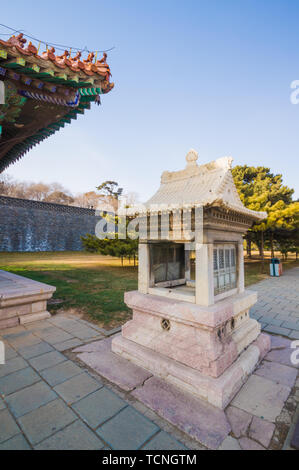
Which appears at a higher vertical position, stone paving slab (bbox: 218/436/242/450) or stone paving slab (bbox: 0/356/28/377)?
stone paving slab (bbox: 0/356/28/377)

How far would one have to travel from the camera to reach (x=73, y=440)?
1.76 meters

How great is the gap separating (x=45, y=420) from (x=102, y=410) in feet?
1.67

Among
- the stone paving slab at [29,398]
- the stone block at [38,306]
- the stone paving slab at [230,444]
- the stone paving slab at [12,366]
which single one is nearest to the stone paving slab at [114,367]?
the stone paving slab at [29,398]

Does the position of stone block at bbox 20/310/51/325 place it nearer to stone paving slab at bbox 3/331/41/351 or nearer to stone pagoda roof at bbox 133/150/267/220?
stone paving slab at bbox 3/331/41/351

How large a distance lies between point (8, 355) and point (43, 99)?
13.5 ft

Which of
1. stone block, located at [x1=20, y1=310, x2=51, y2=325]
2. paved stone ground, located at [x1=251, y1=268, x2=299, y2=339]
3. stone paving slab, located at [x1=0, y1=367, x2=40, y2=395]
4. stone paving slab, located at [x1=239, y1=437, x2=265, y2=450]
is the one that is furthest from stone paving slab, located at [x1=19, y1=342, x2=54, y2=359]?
paved stone ground, located at [x1=251, y1=268, x2=299, y2=339]

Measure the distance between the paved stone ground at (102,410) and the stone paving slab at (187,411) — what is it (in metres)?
0.01

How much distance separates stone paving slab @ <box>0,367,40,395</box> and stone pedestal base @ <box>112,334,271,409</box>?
1073 mm

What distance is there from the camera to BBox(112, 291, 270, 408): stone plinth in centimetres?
232

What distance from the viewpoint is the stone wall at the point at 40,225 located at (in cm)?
2038

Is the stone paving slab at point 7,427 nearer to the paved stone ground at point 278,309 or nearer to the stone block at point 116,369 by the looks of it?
the stone block at point 116,369

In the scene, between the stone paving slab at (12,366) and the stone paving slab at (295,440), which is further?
the stone paving slab at (12,366)

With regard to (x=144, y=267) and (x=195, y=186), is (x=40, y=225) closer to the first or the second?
(x=144, y=267)

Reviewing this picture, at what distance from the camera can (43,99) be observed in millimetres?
3688
